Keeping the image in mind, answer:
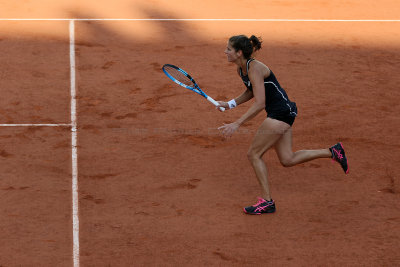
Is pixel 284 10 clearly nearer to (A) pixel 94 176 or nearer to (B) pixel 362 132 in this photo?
(B) pixel 362 132

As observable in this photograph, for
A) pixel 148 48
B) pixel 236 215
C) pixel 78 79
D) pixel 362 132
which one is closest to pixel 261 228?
pixel 236 215

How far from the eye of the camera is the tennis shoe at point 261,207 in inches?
307

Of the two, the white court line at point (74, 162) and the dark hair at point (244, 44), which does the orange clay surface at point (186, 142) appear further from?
the dark hair at point (244, 44)

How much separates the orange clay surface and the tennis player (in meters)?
0.53

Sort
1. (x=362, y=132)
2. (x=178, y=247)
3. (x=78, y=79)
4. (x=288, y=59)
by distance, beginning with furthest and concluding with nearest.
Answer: (x=288, y=59) < (x=78, y=79) < (x=362, y=132) < (x=178, y=247)

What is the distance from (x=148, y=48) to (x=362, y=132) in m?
4.32

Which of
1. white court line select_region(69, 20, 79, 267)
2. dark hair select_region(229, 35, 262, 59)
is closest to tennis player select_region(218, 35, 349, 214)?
dark hair select_region(229, 35, 262, 59)

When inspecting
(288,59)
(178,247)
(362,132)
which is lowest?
(178,247)

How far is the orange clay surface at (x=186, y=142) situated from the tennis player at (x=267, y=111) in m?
0.53

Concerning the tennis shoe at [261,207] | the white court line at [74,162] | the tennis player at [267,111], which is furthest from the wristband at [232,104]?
the white court line at [74,162]

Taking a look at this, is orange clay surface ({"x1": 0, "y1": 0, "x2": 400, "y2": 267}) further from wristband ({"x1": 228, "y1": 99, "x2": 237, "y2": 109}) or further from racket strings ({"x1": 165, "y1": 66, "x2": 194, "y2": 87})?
wristband ({"x1": 228, "y1": 99, "x2": 237, "y2": 109})

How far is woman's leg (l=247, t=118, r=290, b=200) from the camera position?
754 centimetres

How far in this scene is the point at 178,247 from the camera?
722 cm

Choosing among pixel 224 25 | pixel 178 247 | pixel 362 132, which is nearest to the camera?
pixel 178 247
